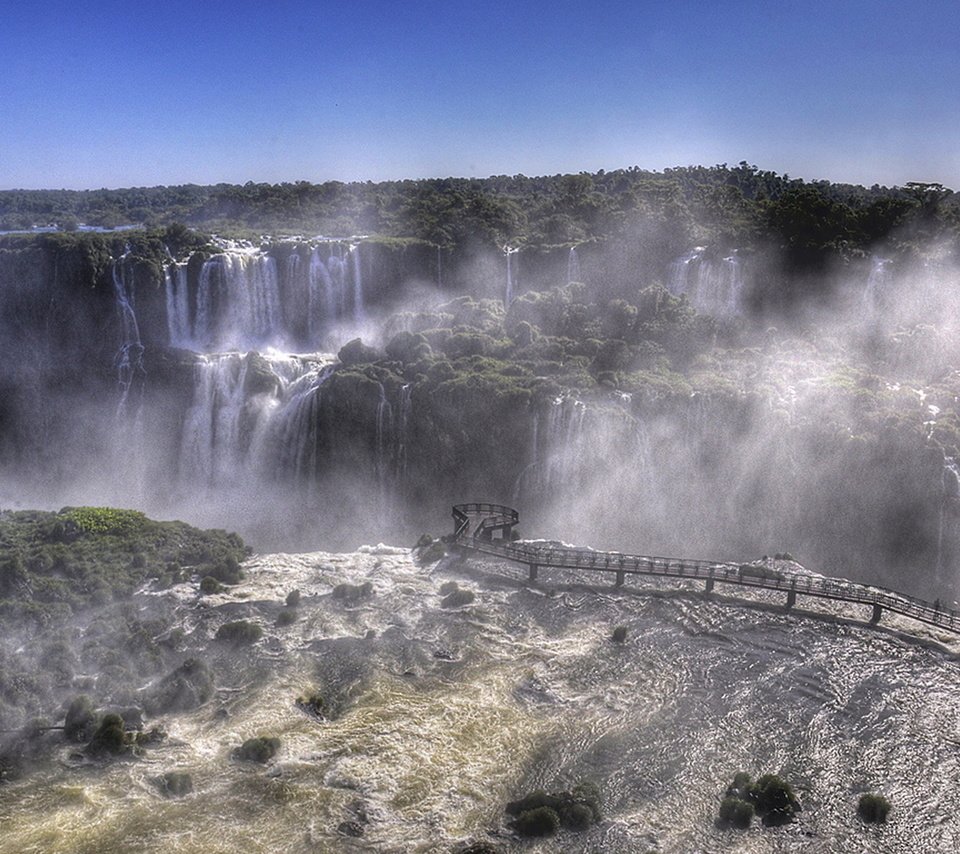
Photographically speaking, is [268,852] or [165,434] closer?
[268,852]

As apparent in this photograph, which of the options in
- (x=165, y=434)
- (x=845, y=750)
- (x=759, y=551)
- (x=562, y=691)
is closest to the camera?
(x=845, y=750)

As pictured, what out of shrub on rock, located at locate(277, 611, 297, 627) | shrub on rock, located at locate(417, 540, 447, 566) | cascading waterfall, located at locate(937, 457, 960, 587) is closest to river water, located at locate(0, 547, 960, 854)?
shrub on rock, located at locate(277, 611, 297, 627)

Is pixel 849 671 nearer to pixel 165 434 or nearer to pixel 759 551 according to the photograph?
pixel 759 551

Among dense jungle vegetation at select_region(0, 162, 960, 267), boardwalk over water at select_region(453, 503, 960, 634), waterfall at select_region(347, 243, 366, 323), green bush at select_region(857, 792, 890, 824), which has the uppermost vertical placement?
dense jungle vegetation at select_region(0, 162, 960, 267)

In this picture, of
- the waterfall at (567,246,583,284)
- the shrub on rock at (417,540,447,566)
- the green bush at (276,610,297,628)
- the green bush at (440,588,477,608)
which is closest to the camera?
the green bush at (276,610,297,628)

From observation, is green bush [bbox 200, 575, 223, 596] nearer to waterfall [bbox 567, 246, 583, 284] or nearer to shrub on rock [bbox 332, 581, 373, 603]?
shrub on rock [bbox 332, 581, 373, 603]

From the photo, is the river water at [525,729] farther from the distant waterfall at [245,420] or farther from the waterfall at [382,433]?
the distant waterfall at [245,420]

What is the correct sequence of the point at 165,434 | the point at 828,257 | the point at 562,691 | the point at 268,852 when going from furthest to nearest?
the point at 828,257 < the point at 165,434 < the point at 562,691 < the point at 268,852

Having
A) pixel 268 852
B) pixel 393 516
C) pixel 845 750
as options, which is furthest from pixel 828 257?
pixel 268 852
